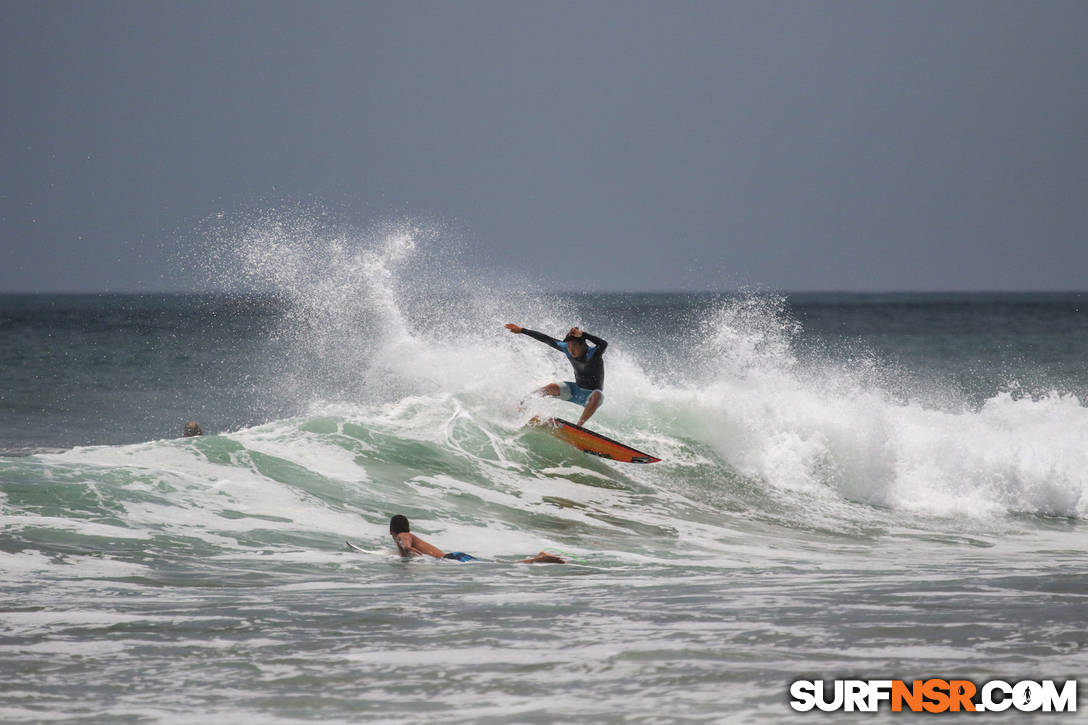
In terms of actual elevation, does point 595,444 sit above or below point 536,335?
below

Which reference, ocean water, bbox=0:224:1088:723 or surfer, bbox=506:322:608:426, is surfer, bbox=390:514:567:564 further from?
surfer, bbox=506:322:608:426

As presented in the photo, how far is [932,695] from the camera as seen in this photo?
6.39 m

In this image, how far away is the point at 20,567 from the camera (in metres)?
9.88

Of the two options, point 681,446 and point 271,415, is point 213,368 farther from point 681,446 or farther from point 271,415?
point 681,446

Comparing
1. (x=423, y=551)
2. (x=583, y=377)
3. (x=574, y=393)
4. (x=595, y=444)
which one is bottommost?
(x=423, y=551)

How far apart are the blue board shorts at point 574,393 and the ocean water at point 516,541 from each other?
0.81 m

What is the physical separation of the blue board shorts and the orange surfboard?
34cm

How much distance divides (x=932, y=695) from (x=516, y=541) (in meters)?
6.42

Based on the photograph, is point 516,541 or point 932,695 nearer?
point 932,695

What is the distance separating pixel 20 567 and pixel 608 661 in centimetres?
552

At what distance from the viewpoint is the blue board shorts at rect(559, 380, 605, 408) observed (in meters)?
16.6

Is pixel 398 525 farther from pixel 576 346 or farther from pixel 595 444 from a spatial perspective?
pixel 595 444

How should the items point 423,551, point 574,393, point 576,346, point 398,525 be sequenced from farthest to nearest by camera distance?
point 574,393 → point 576,346 → point 398,525 → point 423,551

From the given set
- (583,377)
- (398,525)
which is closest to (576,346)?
(583,377)
